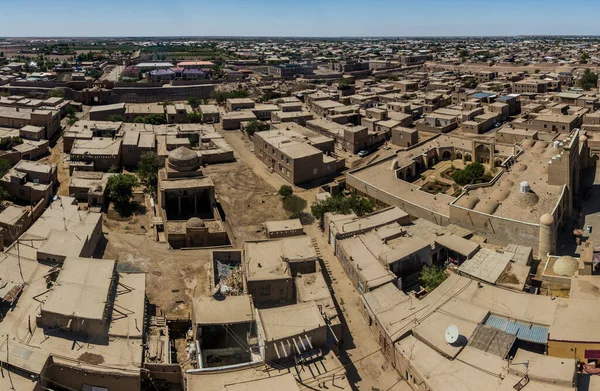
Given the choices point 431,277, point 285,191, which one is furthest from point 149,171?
point 431,277

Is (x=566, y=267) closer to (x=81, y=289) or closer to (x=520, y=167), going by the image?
(x=520, y=167)

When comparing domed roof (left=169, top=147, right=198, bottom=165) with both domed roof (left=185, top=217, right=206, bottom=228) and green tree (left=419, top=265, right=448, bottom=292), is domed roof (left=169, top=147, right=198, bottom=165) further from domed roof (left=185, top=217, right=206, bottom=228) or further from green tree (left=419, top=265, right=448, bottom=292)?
green tree (left=419, top=265, right=448, bottom=292)

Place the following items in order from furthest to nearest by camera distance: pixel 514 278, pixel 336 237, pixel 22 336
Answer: pixel 336 237 → pixel 514 278 → pixel 22 336

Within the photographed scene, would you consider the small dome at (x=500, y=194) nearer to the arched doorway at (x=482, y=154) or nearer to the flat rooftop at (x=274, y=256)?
the arched doorway at (x=482, y=154)

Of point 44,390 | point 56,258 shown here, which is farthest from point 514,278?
point 56,258

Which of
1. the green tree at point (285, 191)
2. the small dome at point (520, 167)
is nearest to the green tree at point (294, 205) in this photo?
the green tree at point (285, 191)

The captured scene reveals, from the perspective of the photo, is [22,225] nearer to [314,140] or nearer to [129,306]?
[129,306]
